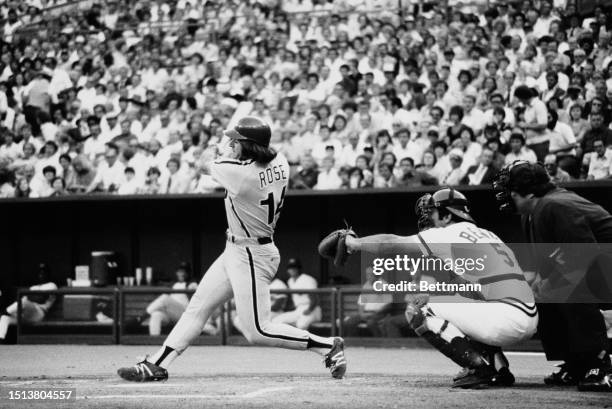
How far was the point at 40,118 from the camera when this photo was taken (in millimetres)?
15055

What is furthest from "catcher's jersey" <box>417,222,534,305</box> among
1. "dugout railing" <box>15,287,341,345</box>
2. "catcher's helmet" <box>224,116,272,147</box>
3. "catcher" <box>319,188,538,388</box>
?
"dugout railing" <box>15,287,341,345</box>

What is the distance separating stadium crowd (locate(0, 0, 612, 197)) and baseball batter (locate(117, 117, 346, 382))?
3509mm

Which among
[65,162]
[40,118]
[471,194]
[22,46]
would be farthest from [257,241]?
[22,46]

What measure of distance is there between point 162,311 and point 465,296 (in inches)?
225

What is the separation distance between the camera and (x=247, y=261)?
6.34 m

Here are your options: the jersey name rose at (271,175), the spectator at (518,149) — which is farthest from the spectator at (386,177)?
the jersey name rose at (271,175)

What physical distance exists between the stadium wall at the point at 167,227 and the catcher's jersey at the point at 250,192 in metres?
4.57

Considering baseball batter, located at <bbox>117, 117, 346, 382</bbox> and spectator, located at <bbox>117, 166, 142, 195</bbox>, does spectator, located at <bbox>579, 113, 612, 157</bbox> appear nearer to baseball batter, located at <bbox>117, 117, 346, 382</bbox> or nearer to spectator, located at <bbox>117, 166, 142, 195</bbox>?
baseball batter, located at <bbox>117, 117, 346, 382</bbox>

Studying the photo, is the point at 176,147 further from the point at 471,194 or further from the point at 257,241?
the point at 257,241

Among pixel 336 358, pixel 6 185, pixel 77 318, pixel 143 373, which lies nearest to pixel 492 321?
pixel 336 358

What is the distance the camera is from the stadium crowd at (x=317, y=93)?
1121cm

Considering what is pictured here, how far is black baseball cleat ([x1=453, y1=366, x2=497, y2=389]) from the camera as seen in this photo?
5.88 meters

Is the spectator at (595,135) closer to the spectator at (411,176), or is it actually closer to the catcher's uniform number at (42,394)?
the spectator at (411,176)

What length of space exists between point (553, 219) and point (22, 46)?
14127 mm
